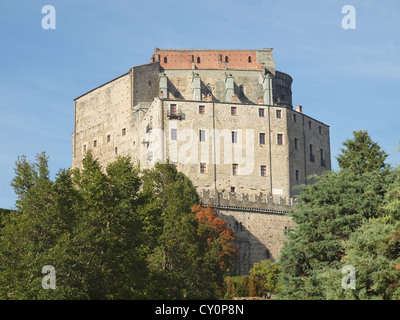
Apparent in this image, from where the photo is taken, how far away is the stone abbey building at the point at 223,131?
223 ft

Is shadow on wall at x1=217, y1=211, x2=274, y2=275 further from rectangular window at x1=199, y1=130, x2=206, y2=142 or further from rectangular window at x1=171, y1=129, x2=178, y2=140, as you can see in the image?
rectangular window at x1=171, y1=129, x2=178, y2=140

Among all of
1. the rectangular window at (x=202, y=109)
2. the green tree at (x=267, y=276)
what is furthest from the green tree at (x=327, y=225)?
the rectangular window at (x=202, y=109)

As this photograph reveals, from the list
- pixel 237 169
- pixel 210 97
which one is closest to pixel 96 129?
pixel 210 97

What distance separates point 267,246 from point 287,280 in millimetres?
27208

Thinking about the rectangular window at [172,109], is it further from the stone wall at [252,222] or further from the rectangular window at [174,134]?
the stone wall at [252,222]

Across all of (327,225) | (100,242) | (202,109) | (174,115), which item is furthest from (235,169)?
(100,242)

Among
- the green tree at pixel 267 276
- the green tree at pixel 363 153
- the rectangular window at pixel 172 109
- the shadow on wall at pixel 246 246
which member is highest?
the rectangular window at pixel 172 109

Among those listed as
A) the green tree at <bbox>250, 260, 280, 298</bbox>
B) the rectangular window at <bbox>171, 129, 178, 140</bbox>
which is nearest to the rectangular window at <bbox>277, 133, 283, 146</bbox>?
the rectangular window at <bbox>171, 129, 178, 140</bbox>

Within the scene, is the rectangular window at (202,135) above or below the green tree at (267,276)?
above

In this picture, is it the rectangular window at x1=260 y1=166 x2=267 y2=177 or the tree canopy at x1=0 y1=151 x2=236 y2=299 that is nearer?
the tree canopy at x1=0 y1=151 x2=236 y2=299

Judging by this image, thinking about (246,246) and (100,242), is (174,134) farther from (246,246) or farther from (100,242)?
(100,242)

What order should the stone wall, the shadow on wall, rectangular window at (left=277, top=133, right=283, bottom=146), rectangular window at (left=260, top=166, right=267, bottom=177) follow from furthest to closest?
rectangular window at (left=277, top=133, right=283, bottom=146) < rectangular window at (left=260, top=166, right=267, bottom=177) < the stone wall < the shadow on wall

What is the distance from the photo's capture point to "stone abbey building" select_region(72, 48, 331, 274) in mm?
67938

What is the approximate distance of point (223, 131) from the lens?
7588 cm
